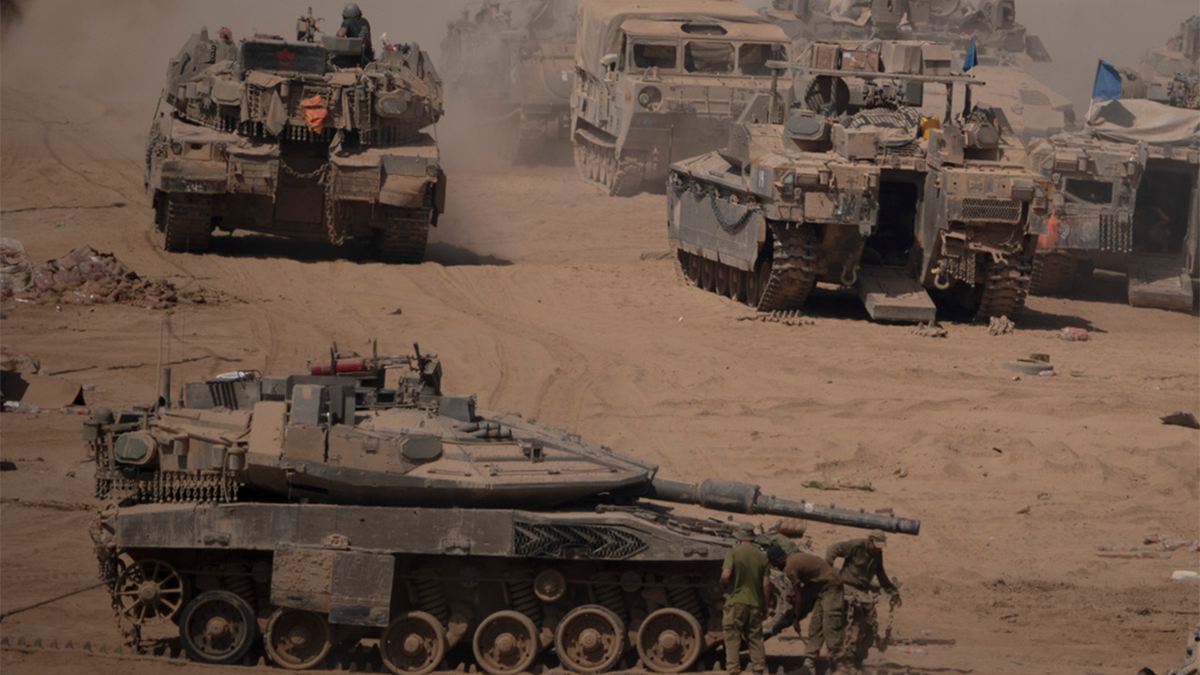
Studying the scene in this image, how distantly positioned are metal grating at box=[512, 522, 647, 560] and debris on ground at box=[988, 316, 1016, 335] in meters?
9.49

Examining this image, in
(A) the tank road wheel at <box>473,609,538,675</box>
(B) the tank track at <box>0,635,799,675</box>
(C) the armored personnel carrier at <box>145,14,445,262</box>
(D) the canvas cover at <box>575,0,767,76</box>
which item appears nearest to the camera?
(B) the tank track at <box>0,635,799,675</box>

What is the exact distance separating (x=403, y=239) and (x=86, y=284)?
3.90 m

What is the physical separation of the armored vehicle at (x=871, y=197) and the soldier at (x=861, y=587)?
26.0 feet

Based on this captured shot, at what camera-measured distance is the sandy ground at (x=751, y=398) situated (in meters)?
9.36

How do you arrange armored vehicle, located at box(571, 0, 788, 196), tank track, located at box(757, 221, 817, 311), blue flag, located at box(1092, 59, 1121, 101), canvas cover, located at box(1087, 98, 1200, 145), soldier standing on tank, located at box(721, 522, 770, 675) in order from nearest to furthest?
soldier standing on tank, located at box(721, 522, 770, 675)
tank track, located at box(757, 221, 817, 311)
canvas cover, located at box(1087, 98, 1200, 145)
blue flag, located at box(1092, 59, 1121, 101)
armored vehicle, located at box(571, 0, 788, 196)

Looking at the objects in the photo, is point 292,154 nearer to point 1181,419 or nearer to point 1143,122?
point 1181,419

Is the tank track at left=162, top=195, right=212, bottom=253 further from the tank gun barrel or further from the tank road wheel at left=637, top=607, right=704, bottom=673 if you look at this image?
the tank road wheel at left=637, top=607, right=704, bottom=673

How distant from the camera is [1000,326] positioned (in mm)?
16625

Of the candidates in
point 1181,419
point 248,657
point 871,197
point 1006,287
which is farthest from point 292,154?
point 248,657

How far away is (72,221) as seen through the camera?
66.3 feet

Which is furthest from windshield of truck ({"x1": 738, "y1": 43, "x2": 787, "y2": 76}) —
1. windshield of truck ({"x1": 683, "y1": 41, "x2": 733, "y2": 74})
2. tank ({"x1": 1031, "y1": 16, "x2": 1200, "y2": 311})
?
tank ({"x1": 1031, "y1": 16, "x2": 1200, "y2": 311})

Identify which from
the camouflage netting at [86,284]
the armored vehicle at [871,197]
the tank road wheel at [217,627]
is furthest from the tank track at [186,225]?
the tank road wheel at [217,627]

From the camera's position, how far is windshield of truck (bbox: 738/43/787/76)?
25.1 metres

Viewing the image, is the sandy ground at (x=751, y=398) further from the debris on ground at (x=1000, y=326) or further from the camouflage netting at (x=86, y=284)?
the camouflage netting at (x=86, y=284)
